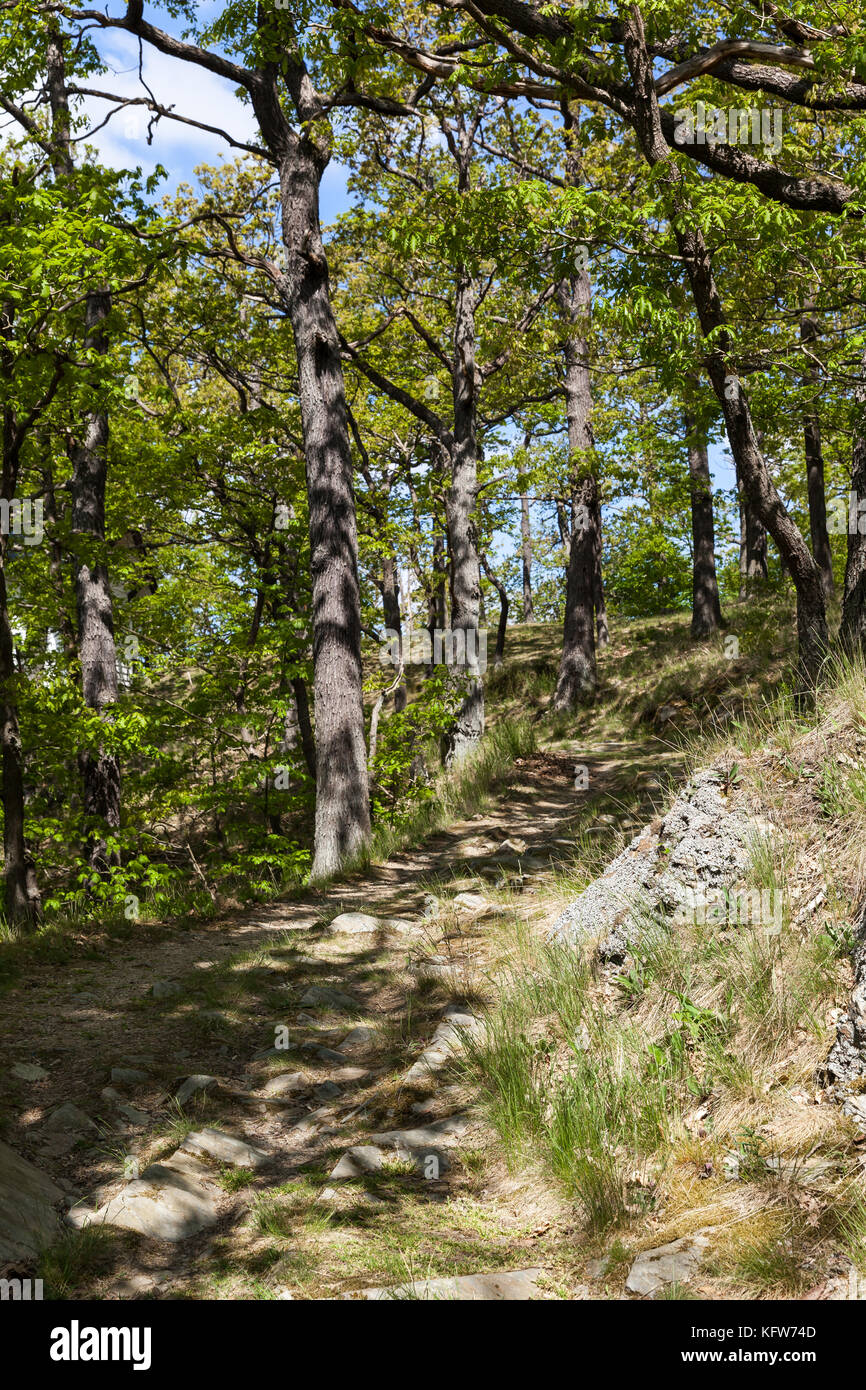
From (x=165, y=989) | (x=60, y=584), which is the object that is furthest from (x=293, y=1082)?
(x=60, y=584)

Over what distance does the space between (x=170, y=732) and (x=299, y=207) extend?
6319mm

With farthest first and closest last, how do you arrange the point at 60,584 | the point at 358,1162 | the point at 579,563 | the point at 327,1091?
the point at 579,563, the point at 60,584, the point at 327,1091, the point at 358,1162

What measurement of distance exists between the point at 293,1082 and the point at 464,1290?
6.45 feet

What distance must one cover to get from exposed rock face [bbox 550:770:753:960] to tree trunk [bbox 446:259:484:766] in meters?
8.18

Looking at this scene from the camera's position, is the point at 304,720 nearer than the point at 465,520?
No

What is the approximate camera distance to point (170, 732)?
466 inches

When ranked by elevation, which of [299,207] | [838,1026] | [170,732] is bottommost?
[838,1026]

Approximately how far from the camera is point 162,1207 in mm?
3256

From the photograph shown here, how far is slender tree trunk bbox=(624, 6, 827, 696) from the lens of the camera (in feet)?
22.2

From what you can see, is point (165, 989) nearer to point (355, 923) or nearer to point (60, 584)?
point (355, 923)

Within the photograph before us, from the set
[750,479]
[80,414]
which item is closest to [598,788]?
[750,479]

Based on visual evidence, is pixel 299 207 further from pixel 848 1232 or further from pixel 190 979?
pixel 848 1232

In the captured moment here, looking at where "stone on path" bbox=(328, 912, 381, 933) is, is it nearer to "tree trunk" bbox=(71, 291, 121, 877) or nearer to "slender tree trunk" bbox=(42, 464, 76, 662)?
"tree trunk" bbox=(71, 291, 121, 877)

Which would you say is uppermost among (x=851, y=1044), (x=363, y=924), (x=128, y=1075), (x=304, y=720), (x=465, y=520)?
(x=465, y=520)
